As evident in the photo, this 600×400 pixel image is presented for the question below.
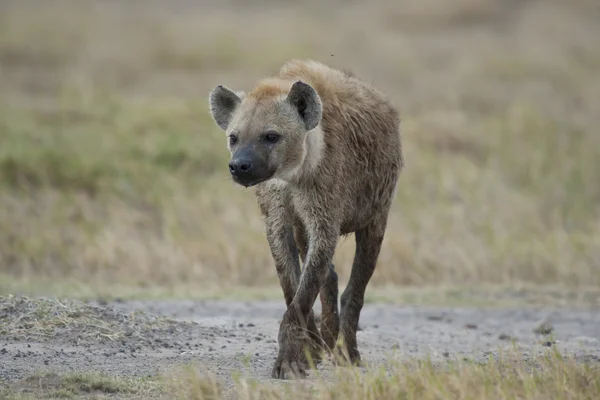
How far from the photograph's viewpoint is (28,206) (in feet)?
44.0

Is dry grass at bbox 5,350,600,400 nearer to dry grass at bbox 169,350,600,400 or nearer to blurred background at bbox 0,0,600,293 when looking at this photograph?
dry grass at bbox 169,350,600,400

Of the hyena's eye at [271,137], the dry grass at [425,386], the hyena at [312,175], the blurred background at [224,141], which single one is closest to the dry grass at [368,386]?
the dry grass at [425,386]

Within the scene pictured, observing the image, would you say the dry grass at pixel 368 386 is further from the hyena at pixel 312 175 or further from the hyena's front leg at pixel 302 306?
the hyena at pixel 312 175

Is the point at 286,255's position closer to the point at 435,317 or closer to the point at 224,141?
the point at 435,317

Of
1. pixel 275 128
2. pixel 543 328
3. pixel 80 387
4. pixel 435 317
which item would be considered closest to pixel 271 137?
pixel 275 128

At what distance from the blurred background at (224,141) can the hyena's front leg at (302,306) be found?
4410mm

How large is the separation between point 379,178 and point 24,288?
4.34 m

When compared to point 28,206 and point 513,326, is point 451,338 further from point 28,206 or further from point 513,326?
point 28,206

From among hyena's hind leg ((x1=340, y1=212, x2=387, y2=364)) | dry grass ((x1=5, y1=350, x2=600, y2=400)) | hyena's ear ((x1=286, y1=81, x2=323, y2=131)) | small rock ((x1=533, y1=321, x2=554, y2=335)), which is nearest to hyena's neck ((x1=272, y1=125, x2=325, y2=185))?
hyena's ear ((x1=286, y1=81, x2=323, y2=131))

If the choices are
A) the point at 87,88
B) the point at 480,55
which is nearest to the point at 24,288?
the point at 87,88

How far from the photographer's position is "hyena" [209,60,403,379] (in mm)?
6344

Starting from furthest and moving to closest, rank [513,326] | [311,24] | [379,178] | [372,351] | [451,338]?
[311,24], [513,326], [451,338], [372,351], [379,178]

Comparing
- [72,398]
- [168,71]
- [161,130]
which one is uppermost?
[168,71]

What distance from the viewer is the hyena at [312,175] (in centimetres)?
634
